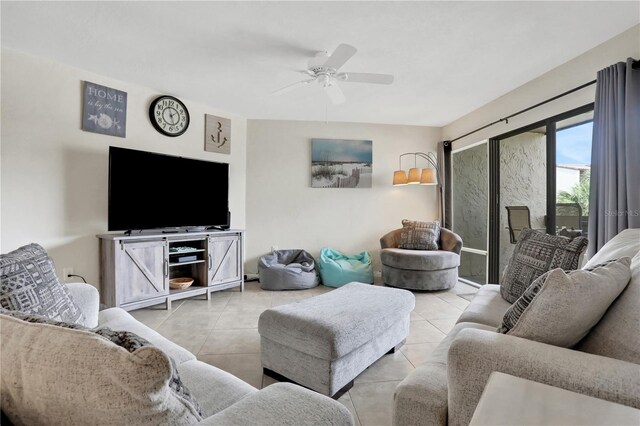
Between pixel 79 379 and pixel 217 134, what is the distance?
3988mm

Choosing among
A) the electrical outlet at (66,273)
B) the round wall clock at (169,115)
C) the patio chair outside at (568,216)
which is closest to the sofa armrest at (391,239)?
the patio chair outside at (568,216)

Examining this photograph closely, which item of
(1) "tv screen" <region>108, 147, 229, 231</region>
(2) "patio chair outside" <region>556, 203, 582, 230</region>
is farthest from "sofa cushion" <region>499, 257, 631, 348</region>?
(1) "tv screen" <region>108, 147, 229, 231</region>

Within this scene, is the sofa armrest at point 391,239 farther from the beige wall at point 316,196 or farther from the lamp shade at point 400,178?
the lamp shade at point 400,178

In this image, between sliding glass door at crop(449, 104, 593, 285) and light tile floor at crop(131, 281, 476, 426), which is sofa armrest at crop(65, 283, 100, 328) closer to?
light tile floor at crop(131, 281, 476, 426)

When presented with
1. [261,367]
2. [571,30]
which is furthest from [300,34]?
[261,367]

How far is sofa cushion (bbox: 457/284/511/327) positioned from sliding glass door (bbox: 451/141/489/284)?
2.32 meters

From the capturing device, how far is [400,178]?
14.5 ft

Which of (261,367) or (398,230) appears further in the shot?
(398,230)

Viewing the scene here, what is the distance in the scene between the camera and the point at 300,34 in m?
2.33

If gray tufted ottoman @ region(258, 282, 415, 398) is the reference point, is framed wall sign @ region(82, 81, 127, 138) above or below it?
above

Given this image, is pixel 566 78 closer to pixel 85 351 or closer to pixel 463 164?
pixel 463 164

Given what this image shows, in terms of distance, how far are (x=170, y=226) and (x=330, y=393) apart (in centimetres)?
256

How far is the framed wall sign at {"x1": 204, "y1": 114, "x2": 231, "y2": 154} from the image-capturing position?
4000mm

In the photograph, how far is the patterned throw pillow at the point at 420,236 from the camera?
4.20 metres
